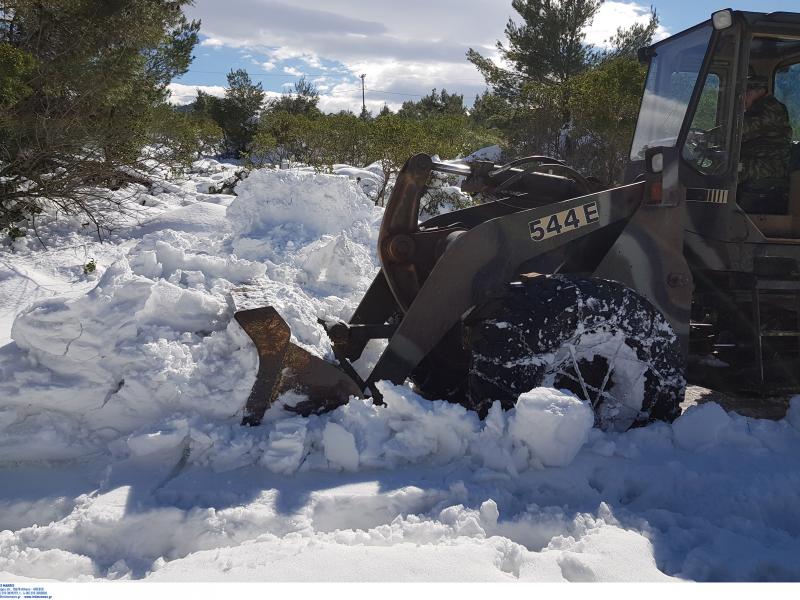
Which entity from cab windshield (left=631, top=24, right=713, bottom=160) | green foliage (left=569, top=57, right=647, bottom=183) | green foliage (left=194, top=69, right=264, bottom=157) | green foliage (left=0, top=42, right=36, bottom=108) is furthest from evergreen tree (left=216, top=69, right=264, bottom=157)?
cab windshield (left=631, top=24, right=713, bottom=160)

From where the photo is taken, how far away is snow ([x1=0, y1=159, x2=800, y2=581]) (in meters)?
2.47

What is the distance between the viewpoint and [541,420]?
3.11 meters

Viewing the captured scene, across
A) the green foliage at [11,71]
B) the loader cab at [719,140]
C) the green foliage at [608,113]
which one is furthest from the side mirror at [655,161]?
the green foliage at [608,113]

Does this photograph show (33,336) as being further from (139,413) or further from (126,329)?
(139,413)

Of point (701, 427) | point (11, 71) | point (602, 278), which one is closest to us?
point (701, 427)

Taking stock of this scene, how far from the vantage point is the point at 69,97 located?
9914mm

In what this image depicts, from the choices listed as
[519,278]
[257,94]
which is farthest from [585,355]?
[257,94]

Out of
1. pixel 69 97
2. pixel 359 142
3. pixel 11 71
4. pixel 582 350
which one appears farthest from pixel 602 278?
pixel 359 142

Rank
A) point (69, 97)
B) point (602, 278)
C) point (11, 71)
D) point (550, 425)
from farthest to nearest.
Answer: point (69, 97) < point (11, 71) < point (602, 278) < point (550, 425)

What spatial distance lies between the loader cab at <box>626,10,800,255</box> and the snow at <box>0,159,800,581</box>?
111 cm

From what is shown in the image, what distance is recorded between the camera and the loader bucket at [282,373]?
3.43 metres

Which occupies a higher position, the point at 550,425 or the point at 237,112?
the point at 237,112

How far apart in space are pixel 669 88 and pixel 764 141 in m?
0.70

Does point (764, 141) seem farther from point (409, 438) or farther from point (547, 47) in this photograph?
point (547, 47)
